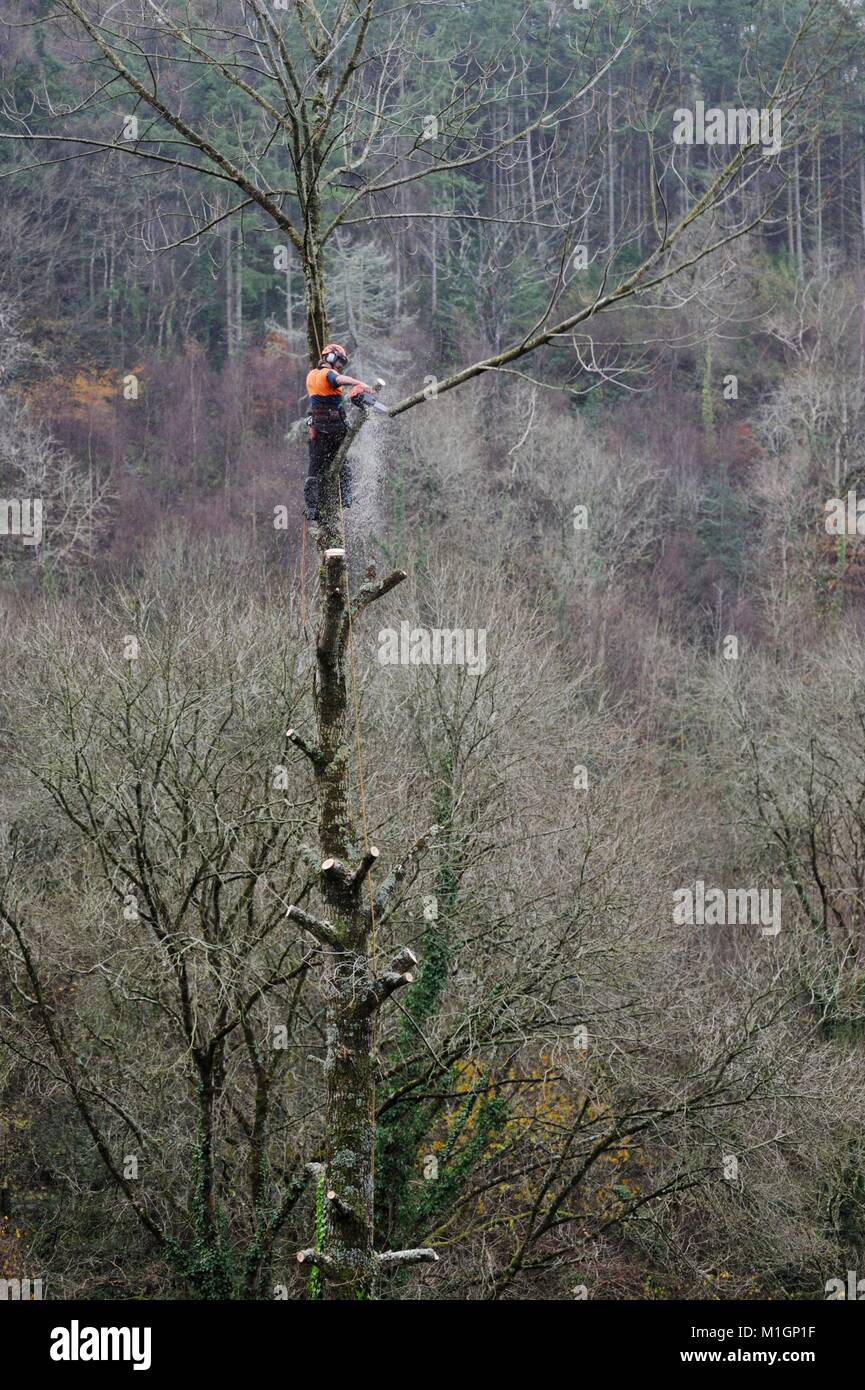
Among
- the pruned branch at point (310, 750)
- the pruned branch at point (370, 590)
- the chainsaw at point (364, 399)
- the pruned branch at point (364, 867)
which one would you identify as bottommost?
the pruned branch at point (364, 867)

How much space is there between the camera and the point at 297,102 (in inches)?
323

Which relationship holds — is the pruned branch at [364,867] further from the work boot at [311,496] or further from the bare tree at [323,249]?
the work boot at [311,496]

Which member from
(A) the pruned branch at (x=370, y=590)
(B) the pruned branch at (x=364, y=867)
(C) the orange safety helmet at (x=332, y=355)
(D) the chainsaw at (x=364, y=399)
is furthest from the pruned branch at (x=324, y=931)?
(C) the orange safety helmet at (x=332, y=355)

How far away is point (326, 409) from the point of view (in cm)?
952

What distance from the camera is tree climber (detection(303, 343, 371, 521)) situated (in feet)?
30.1

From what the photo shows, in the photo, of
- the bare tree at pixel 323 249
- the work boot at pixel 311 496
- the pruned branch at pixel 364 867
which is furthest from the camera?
the work boot at pixel 311 496

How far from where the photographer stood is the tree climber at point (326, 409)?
30.1 feet

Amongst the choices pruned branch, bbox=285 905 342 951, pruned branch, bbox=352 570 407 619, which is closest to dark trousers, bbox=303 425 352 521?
pruned branch, bbox=352 570 407 619

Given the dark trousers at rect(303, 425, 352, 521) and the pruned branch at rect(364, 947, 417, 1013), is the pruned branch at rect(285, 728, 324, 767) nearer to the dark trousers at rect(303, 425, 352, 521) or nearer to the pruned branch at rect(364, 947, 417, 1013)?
the pruned branch at rect(364, 947, 417, 1013)

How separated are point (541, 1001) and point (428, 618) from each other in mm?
14619

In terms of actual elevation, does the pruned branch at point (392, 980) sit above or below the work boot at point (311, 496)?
below

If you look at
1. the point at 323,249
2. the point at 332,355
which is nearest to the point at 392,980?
the point at 332,355

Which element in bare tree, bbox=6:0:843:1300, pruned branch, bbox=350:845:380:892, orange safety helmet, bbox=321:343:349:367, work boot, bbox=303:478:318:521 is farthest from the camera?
work boot, bbox=303:478:318:521
